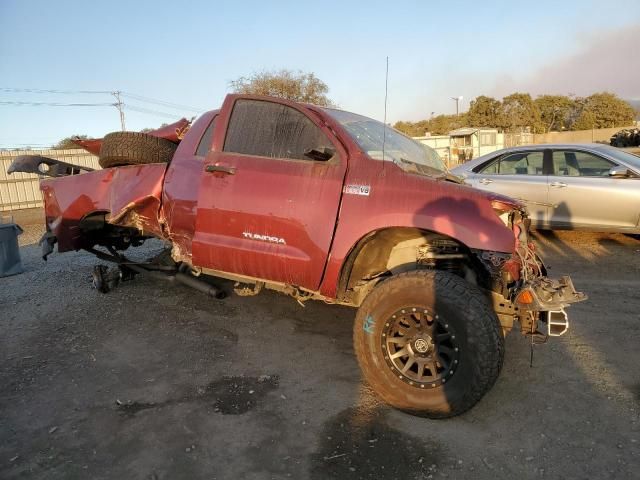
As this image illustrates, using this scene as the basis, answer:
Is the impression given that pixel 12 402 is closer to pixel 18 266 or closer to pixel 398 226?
pixel 398 226

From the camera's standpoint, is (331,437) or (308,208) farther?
(308,208)

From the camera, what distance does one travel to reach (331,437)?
3082 mm

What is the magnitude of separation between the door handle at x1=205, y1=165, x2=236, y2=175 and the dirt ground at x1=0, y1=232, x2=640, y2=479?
1.60 meters

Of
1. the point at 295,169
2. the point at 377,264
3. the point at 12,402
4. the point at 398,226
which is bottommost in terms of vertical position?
the point at 12,402

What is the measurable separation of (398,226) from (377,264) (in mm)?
548

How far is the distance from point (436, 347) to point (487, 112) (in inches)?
2286

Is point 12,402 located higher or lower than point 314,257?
lower

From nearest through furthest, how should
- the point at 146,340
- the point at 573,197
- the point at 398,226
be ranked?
the point at 398,226
the point at 146,340
the point at 573,197

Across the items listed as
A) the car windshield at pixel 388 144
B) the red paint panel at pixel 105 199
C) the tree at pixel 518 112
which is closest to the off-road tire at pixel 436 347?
the car windshield at pixel 388 144

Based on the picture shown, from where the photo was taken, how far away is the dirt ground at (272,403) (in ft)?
9.26

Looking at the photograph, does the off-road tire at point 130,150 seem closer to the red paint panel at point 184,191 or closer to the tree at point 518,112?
the red paint panel at point 184,191

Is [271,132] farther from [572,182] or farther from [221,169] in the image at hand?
[572,182]

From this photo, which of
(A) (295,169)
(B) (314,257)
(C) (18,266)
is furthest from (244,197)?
(C) (18,266)

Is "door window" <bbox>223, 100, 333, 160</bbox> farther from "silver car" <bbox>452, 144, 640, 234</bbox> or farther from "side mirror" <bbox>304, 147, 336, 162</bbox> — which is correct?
"silver car" <bbox>452, 144, 640, 234</bbox>
